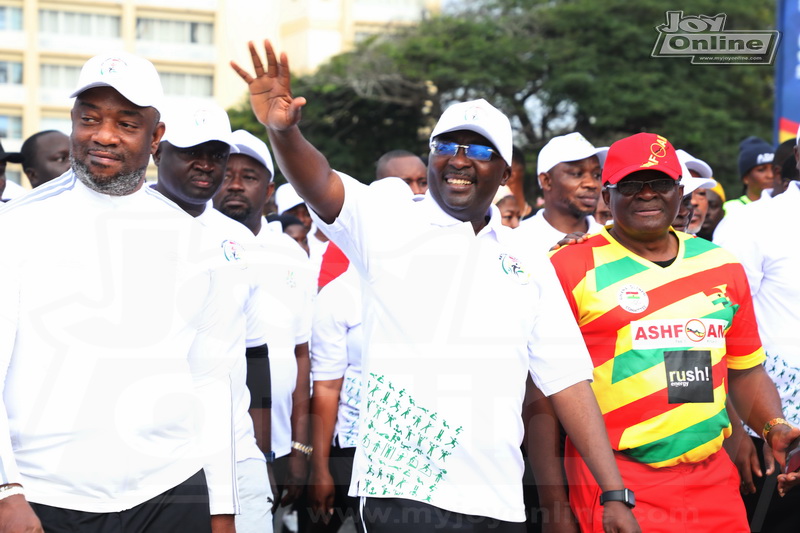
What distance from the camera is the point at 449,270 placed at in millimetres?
4031

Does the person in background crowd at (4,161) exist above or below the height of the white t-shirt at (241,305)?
above

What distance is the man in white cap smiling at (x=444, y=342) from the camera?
3812 mm

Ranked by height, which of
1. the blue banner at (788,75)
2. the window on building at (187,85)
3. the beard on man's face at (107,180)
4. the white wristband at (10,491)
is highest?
the window on building at (187,85)

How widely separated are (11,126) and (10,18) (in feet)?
16.1

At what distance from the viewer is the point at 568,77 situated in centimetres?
3109

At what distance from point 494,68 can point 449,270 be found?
94.5 ft

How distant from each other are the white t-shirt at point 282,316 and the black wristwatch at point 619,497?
2.18 metres

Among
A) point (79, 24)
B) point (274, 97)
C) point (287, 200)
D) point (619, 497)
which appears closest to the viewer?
point (274, 97)

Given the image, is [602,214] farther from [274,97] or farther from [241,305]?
[274,97]

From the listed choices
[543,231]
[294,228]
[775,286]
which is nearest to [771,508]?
[775,286]

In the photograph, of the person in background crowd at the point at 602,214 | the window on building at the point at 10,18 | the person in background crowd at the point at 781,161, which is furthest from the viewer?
the window on building at the point at 10,18

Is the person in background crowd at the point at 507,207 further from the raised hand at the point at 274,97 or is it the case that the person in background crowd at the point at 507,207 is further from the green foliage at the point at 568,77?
the green foliage at the point at 568,77

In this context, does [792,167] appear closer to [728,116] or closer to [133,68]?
[133,68]

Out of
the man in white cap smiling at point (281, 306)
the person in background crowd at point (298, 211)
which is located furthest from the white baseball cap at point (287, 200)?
the man in white cap smiling at point (281, 306)
